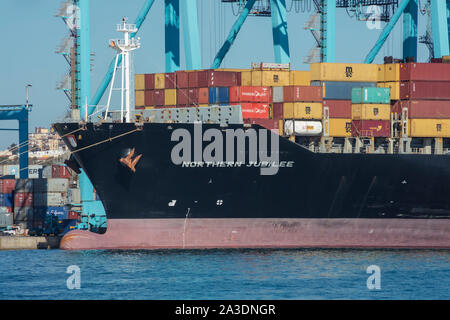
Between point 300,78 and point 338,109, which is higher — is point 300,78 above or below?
above

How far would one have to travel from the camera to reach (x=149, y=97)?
161 ft

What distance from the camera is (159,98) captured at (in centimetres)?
4822

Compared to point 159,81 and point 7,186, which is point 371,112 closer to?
point 159,81

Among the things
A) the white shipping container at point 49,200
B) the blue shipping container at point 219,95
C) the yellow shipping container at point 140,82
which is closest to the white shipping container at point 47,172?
the white shipping container at point 49,200

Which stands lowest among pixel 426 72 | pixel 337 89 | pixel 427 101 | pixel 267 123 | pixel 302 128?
pixel 302 128

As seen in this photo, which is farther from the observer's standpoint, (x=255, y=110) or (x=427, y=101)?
(x=427, y=101)

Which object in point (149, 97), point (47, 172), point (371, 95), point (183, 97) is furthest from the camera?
point (47, 172)

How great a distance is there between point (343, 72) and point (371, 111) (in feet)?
9.63

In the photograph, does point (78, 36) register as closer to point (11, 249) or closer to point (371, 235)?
point (11, 249)

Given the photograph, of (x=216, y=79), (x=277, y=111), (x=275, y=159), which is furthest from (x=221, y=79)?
(x=275, y=159)

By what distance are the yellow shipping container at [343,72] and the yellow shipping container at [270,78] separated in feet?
5.99

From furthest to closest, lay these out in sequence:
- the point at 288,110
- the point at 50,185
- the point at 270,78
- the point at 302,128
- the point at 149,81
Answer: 1. the point at 50,185
2. the point at 149,81
3. the point at 270,78
4. the point at 302,128
5. the point at 288,110

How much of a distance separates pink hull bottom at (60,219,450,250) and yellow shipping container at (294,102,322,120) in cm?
591
